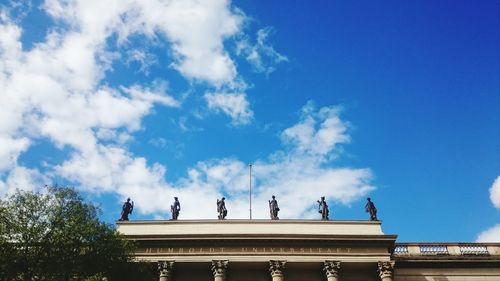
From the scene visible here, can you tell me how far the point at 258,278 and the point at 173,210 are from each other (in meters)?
9.05

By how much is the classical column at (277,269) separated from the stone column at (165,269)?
282 inches

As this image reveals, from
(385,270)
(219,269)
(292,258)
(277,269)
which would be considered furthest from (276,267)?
(385,270)

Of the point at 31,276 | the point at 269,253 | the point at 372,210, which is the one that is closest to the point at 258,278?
the point at 269,253

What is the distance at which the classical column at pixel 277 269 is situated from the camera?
3109 cm

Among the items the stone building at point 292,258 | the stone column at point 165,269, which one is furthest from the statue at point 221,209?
the stone column at point 165,269

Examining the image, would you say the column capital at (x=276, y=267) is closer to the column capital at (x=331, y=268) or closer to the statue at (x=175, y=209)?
the column capital at (x=331, y=268)

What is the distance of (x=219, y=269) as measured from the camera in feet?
102

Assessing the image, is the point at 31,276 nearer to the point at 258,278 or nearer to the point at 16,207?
the point at 16,207

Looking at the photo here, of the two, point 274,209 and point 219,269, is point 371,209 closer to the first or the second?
point 274,209

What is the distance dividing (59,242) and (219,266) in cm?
1277

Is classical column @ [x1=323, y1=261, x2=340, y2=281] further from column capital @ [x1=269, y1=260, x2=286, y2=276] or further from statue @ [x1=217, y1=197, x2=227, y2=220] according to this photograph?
→ statue @ [x1=217, y1=197, x2=227, y2=220]

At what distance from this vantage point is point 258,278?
32188 millimetres

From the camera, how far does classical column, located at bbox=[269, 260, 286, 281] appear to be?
102 feet

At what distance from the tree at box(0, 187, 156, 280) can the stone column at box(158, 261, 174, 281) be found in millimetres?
6647
